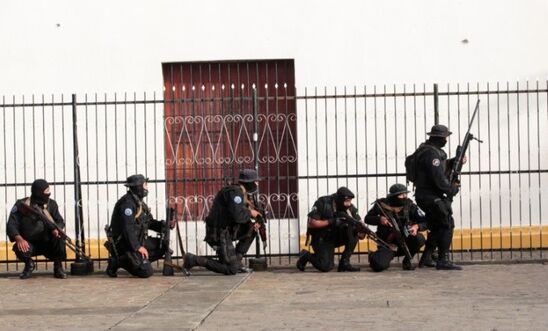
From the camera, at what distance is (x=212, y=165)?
19641 mm

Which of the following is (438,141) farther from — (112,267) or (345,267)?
(112,267)

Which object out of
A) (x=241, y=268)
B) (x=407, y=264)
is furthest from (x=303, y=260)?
(x=407, y=264)

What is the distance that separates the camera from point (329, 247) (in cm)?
1725

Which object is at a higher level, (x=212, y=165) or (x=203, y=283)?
(x=212, y=165)

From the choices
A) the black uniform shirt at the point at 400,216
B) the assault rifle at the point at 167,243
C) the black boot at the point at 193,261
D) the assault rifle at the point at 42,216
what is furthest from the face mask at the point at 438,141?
the assault rifle at the point at 42,216

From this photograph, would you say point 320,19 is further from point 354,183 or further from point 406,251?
point 406,251

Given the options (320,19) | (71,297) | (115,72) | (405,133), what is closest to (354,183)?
(405,133)

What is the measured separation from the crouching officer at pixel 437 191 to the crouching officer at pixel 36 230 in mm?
4583

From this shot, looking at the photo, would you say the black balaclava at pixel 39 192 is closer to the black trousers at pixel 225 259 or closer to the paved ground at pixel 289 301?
the paved ground at pixel 289 301

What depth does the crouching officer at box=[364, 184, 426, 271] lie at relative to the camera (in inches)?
669

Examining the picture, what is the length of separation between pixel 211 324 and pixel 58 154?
7.43 m

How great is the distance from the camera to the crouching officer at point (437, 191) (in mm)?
16750

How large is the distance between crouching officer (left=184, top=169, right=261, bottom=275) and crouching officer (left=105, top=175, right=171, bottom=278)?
549 millimetres

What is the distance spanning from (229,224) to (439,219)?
263 centimetres
